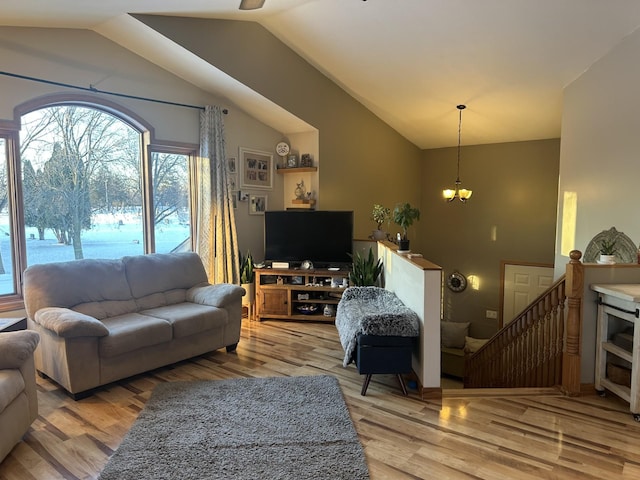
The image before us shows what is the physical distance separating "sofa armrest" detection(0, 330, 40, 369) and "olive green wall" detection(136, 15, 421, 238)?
2954 millimetres

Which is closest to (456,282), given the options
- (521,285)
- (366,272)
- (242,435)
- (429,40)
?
(521,285)

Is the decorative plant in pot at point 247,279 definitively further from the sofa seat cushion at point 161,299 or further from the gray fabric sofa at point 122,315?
the sofa seat cushion at point 161,299

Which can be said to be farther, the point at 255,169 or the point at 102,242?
the point at 255,169

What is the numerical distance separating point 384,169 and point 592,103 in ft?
10.5

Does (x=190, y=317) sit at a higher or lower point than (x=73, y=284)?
lower

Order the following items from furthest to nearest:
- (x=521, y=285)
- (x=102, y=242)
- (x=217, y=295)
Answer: (x=521, y=285) → (x=102, y=242) → (x=217, y=295)

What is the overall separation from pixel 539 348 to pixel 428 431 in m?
1.89

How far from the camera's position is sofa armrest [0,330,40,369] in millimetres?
2441

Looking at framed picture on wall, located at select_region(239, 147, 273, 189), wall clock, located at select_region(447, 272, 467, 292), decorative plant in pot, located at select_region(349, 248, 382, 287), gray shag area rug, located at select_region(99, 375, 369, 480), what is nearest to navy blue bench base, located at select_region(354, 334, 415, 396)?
gray shag area rug, located at select_region(99, 375, 369, 480)

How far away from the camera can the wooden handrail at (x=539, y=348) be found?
316 centimetres

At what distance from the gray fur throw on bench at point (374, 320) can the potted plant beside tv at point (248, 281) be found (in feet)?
6.16

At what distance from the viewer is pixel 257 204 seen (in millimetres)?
5820

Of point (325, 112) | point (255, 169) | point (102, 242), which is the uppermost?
point (325, 112)

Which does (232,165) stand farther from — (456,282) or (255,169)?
(456,282)
